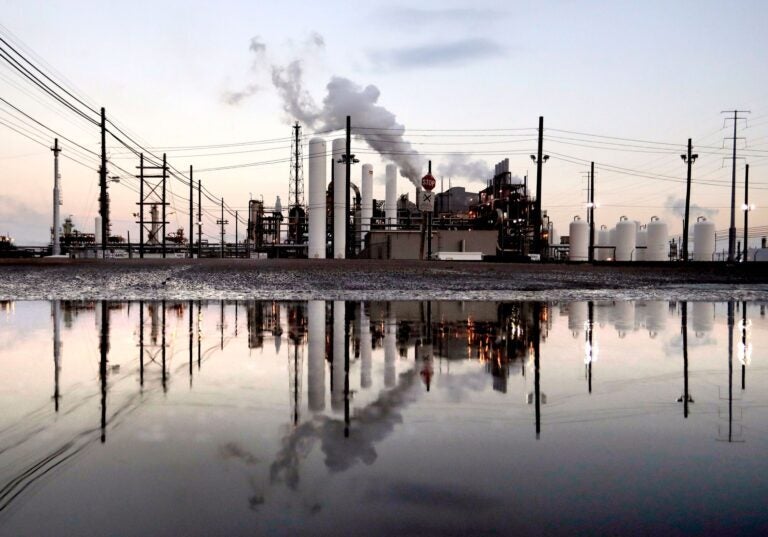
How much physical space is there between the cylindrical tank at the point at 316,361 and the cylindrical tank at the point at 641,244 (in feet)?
195

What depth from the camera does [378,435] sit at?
3.54 m

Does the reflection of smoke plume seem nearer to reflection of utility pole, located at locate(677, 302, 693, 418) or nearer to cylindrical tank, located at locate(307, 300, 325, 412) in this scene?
cylindrical tank, located at locate(307, 300, 325, 412)

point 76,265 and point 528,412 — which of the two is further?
point 76,265

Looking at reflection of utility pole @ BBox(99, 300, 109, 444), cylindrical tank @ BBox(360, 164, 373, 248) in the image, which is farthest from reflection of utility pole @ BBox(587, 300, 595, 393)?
cylindrical tank @ BBox(360, 164, 373, 248)

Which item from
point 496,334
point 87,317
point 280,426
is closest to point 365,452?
point 280,426

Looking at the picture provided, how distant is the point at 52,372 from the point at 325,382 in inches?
98.4

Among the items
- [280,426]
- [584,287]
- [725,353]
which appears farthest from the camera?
[584,287]

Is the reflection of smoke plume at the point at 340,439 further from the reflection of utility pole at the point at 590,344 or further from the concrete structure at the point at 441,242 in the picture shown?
the concrete structure at the point at 441,242

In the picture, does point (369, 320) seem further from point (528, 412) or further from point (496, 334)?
point (528, 412)

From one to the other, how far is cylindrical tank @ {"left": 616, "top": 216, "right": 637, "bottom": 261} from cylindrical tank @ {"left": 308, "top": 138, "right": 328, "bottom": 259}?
32310mm

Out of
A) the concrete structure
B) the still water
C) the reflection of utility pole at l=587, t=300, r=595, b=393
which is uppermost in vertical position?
the concrete structure

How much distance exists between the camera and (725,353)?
22.1 ft

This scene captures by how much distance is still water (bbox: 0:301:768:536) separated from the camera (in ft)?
8.17

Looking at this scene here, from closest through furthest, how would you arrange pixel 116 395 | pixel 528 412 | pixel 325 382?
1. pixel 528 412
2. pixel 116 395
3. pixel 325 382
